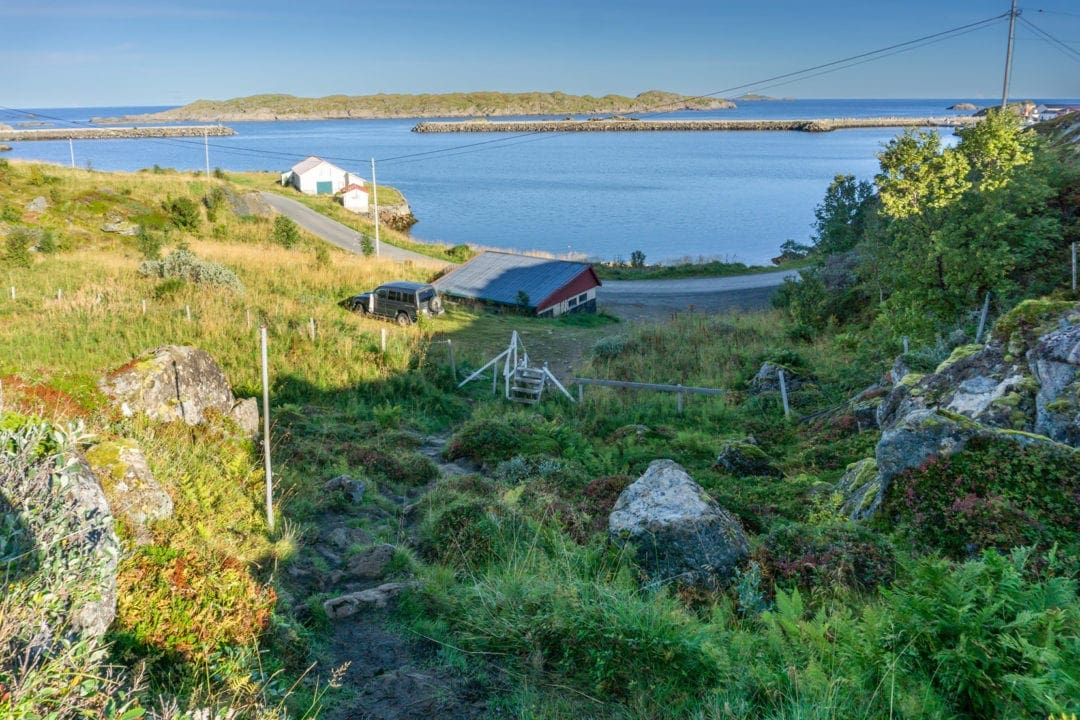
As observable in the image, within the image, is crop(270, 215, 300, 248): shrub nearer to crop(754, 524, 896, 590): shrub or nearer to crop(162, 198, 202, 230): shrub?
crop(162, 198, 202, 230): shrub

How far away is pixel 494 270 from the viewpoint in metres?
38.7

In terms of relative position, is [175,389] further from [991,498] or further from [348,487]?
[991,498]

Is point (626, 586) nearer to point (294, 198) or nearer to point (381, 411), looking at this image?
point (381, 411)

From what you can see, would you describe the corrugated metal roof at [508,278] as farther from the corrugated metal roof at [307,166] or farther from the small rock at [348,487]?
the corrugated metal roof at [307,166]

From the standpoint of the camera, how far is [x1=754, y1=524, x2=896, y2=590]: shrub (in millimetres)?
6730

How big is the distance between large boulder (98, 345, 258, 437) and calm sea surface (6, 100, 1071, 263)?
51.9 m

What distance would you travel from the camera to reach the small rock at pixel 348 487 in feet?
33.9

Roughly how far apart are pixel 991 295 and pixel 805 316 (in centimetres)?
1362

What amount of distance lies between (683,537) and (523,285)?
3008 cm

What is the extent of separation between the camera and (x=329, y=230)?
5794 centimetres

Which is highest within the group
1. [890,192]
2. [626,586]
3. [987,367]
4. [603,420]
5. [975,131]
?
[975,131]

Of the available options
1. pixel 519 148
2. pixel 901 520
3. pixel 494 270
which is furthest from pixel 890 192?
pixel 519 148

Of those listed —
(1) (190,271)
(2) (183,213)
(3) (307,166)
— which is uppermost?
(3) (307,166)

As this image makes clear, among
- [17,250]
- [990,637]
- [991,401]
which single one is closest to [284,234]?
[17,250]
